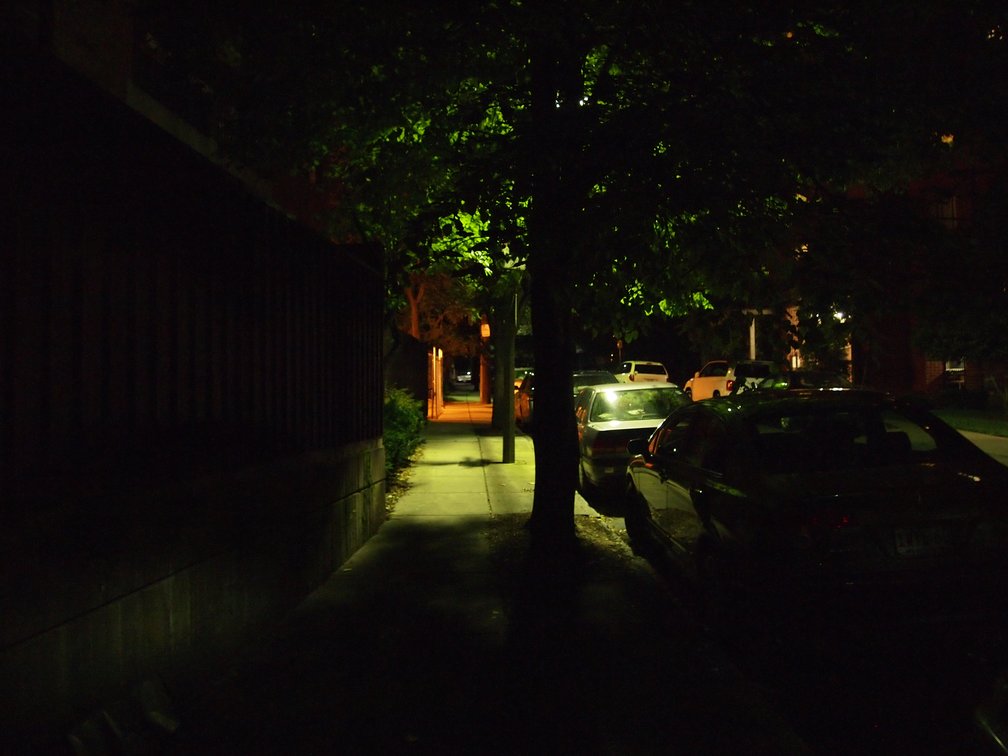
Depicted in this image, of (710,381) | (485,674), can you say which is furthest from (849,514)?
(710,381)

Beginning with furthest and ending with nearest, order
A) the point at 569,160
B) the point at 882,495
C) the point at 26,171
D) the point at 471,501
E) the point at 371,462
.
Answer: the point at 471,501
the point at 371,462
the point at 569,160
the point at 882,495
the point at 26,171

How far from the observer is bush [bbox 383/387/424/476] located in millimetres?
12281

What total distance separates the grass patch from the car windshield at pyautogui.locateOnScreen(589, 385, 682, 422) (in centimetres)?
1048

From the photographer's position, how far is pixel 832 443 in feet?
17.5

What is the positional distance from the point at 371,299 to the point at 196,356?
13.8 feet

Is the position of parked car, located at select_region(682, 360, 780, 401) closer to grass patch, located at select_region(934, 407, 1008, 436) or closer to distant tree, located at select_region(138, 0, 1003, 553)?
grass patch, located at select_region(934, 407, 1008, 436)

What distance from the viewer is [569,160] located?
6.28 metres

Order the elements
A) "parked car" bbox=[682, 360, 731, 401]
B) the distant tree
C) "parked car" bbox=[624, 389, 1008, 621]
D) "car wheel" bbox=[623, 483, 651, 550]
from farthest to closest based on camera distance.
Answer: "parked car" bbox=[682, 360, 731, 401], "car wheel" bbox=[623, 483, 651, 550], the distant tree, "parked car" bbox=[624, 389, 1008, 621]

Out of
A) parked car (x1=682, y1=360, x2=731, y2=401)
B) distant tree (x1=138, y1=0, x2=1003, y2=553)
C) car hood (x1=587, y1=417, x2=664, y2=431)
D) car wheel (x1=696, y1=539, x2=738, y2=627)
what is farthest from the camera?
parked car (x1=682, y1=360, x2=731, y2=401)

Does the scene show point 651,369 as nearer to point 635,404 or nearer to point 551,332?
point 635,404

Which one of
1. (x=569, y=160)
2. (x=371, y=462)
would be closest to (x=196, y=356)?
(x=569, y=160)

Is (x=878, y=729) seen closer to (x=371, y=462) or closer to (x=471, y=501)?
(x=371, y=462)

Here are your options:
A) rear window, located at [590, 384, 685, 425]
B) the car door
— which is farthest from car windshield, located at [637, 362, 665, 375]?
the car door

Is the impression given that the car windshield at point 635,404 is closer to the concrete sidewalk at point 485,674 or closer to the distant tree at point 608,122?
the distant tree at point 608,122
